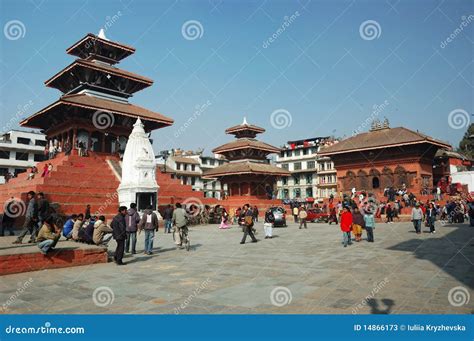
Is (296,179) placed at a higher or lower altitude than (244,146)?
lower

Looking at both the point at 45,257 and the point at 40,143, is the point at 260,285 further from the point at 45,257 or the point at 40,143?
the point at 40,143

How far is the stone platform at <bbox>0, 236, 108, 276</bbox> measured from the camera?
25.0 ft

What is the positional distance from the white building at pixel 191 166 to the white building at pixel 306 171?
539 inches

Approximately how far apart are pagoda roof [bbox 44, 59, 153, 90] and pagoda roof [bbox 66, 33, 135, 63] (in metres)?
2.66

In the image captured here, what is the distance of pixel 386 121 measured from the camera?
135 ft

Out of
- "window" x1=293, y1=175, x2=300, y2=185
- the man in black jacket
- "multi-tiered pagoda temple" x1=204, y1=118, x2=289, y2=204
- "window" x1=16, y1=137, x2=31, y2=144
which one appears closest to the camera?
the man in black jacket

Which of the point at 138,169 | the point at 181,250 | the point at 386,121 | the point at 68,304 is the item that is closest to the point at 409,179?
the point at 386,121

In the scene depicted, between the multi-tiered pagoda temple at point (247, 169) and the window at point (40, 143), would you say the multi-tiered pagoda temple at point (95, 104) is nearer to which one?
the multi-tiered pagoda temple at point (247, 169)

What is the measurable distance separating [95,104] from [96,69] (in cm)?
454

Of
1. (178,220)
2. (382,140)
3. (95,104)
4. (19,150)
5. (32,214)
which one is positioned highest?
(19,150)

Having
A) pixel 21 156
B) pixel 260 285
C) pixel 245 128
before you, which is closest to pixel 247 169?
pixel 245 128

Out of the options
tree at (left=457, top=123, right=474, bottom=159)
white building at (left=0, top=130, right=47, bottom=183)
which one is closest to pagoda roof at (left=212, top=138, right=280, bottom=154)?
white building at (left=0, top=130, right=47, bottom=183)

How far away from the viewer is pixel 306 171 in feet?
217

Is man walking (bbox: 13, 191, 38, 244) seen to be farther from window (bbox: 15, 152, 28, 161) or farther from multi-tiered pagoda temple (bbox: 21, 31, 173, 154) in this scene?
window (bbox: 15, 152, 28, 161)
